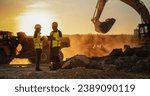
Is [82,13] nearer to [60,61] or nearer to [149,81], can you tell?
[60,61]

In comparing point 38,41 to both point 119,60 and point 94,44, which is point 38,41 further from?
point 119,60

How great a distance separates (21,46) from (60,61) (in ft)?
1.36

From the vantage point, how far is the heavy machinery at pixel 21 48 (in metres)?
5.07

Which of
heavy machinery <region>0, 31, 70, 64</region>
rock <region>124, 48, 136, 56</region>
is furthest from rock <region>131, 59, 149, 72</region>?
heavy machinery <region>0, 31, 70, 64</region>

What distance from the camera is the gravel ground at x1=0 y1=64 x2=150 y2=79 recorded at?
4908 mm

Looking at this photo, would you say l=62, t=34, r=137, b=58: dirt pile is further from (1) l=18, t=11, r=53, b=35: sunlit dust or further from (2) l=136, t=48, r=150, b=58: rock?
(1) l=18, t=11, r=53, b=35: sunlit dust

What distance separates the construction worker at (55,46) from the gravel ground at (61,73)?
0.23ft

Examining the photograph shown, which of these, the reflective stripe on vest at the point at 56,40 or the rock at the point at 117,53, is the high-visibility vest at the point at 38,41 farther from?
the rock at the point at 117,53

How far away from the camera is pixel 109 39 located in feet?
16.5

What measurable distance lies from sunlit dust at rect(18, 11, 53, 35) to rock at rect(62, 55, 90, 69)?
0.33 meters

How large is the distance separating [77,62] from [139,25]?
64 cm

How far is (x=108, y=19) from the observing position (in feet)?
16.5

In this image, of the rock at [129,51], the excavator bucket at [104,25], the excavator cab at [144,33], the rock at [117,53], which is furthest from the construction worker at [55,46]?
the excavator cab at [144,33]

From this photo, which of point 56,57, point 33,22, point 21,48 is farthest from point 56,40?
point 21,48
